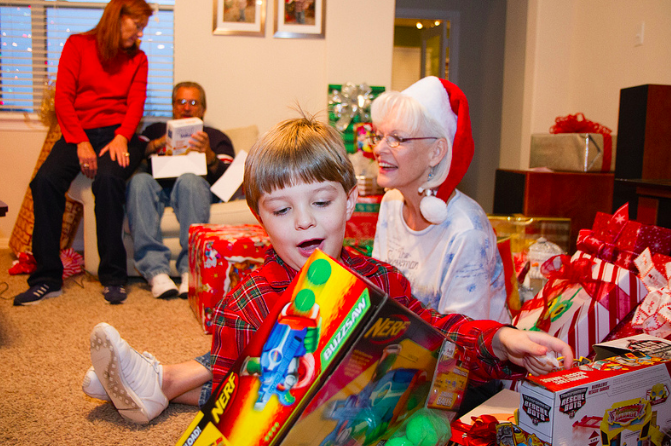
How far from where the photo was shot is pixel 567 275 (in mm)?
1351

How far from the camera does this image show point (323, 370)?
497 mm

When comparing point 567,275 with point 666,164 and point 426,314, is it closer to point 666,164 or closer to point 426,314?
point 426,314

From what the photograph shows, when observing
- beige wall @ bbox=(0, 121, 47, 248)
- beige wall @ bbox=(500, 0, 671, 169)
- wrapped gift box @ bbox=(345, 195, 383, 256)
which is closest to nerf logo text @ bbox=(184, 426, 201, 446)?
wrapped gift box @ bbox=(345, 195, 383, 256)

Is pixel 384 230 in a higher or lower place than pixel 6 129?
lower

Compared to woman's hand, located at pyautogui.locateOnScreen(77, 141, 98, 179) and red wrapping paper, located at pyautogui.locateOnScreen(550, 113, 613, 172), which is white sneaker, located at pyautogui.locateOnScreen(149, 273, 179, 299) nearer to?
woman's hand, located at pyautogui.locateOnScreen(77, 141, 98, 179)

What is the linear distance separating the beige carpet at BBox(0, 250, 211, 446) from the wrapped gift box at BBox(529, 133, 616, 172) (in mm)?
2053

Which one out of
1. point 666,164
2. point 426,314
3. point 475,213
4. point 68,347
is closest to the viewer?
point 426,314

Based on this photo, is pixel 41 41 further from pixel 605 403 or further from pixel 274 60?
pixel 605 403

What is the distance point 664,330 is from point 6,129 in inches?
146

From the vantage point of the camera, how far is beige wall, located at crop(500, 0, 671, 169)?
2641mm

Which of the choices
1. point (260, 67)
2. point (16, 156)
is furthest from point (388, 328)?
point (16, 156)

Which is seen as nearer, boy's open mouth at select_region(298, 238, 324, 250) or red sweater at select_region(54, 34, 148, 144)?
boy's open mouth at select_region(298, 238, 324, 250)

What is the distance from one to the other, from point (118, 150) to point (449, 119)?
1830 millimetres

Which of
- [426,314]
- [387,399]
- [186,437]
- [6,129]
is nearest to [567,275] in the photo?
[426,314]
